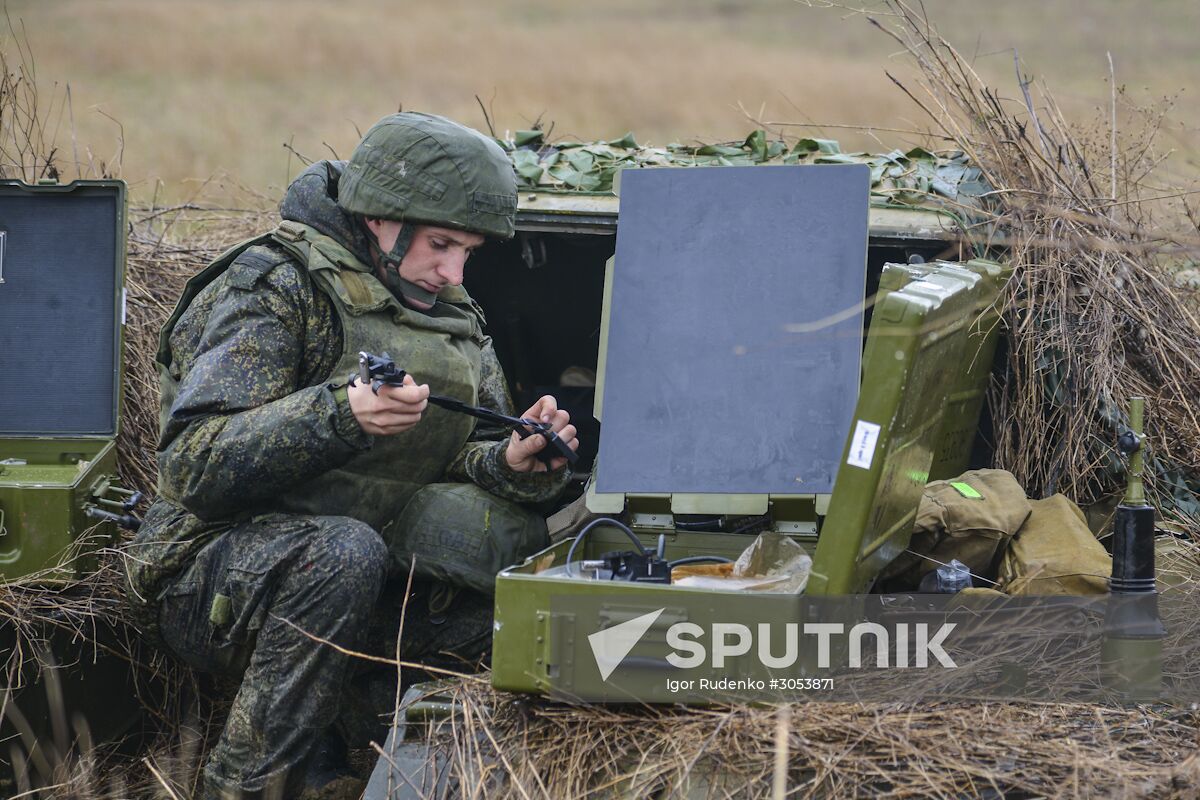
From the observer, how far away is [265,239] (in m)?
4.22

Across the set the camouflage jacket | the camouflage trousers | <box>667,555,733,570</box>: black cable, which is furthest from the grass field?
<box>667,555,733,570</box>: black cable

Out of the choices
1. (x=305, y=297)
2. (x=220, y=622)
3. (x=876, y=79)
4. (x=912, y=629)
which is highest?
(x=876, y=79)

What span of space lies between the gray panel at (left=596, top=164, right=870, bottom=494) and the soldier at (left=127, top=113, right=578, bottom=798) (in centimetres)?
36

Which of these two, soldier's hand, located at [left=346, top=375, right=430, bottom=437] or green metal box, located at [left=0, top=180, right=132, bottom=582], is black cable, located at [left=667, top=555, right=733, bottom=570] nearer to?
soldier's hand, located at [left=346, top=375, right=430, bottom=437]

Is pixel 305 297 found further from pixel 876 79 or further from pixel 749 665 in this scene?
pixel 876 79

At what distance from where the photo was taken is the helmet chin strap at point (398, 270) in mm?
4227

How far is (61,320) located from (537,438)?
1.81m

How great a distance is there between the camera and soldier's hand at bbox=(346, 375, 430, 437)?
3.65m

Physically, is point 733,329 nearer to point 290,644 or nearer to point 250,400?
point 250,400

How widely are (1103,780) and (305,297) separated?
247 cm

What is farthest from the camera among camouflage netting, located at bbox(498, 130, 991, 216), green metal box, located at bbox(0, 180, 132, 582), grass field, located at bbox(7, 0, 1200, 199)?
grass field, located at bbox(7, 0, 1200, 199)

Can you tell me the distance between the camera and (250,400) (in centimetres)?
388

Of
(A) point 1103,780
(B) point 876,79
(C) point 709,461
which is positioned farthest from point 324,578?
(B) point 876,79

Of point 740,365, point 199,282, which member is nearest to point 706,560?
point 740,365
